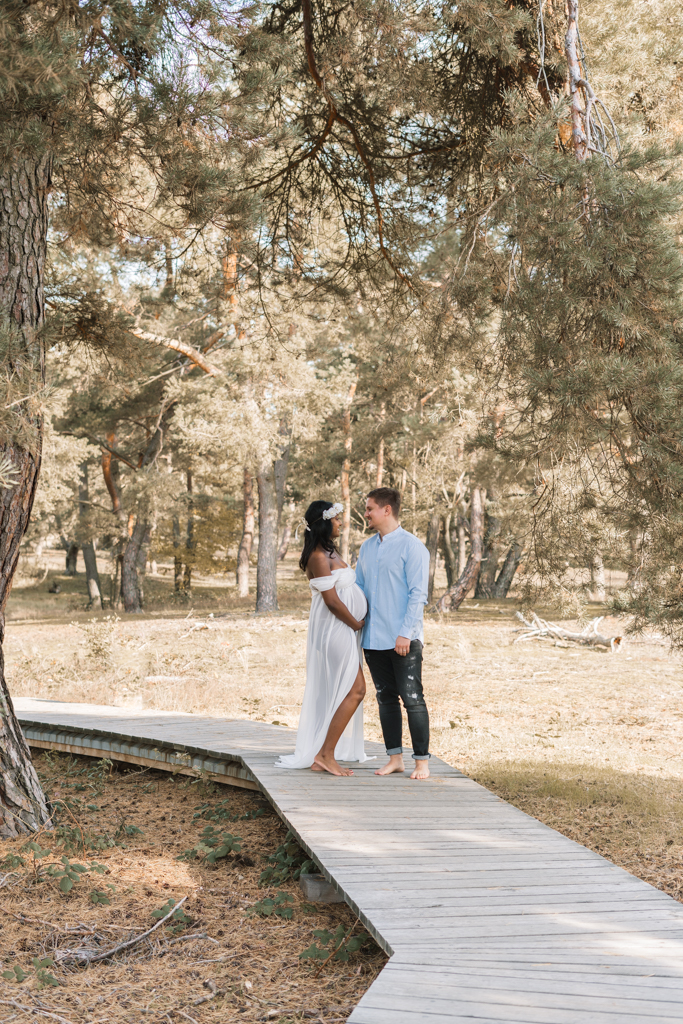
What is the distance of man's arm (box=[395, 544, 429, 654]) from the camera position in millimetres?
5156

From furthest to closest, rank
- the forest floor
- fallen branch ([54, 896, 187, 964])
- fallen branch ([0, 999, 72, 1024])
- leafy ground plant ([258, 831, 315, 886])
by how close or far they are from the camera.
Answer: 1. the forest floor
2. leafy ground plant ([258, 831, 315, 886])
3. fallen branch ([54, 896, 187, 964])
4. fallen branch ([0, 999, 72, 1024])

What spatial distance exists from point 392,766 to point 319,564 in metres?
1.52

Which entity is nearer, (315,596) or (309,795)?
(309,795)

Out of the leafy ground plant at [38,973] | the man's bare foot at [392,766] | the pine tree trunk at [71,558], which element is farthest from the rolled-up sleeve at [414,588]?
the pine tree trunk at [71,558]

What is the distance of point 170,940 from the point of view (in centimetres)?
392

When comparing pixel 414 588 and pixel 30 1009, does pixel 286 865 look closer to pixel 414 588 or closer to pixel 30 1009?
pixel 414 588

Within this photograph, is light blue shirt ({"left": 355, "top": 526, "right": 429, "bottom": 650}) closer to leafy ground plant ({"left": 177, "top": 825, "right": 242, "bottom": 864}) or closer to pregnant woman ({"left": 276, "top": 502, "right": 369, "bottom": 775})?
pregnant woman ({"left": 276, "top": 502, "right": 369, "bottom": 775})

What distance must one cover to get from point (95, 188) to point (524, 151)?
347 centimetres

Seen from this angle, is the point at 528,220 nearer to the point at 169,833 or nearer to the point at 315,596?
the point at 315,596

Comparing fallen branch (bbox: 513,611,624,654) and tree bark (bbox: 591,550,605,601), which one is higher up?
tree bark (bbox: 591,550,605,601)

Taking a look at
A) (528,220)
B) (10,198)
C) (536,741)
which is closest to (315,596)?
(528,220)

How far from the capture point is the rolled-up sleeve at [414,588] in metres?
5.16

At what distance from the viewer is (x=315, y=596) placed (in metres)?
5.60

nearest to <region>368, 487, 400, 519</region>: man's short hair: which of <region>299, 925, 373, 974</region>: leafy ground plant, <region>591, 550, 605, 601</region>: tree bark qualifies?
<region>591, 550, 605, 601</region>: tree bark
